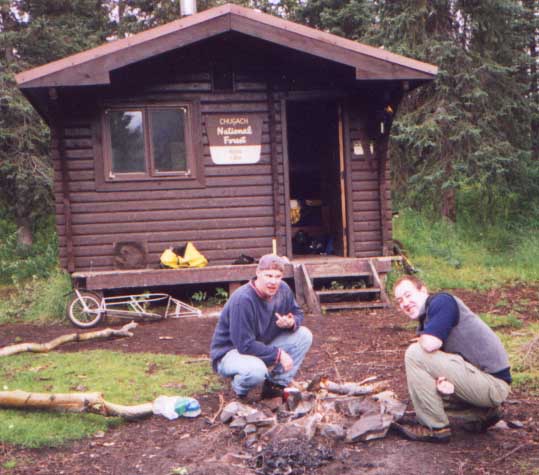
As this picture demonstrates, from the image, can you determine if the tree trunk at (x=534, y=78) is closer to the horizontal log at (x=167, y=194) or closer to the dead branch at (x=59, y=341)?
the horizontal log at (x=167, y=194)

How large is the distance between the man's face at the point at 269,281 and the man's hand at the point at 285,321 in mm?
257

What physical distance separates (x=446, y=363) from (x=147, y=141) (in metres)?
7.30

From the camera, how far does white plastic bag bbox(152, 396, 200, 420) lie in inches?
212

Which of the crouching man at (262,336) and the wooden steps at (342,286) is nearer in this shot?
the crouching man at (262,336)

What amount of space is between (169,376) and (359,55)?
5.70 metres

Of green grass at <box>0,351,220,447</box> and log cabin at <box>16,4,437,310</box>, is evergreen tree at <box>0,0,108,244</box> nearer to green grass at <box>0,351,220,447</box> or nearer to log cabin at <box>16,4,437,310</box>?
log cabin at <box>16,4,437,310</box>

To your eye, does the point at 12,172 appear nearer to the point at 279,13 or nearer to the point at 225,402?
the point at 225,402

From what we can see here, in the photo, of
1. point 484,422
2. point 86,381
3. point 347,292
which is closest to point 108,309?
point 347,292

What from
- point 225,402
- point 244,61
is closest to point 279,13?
point 244,61

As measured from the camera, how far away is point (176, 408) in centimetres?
538

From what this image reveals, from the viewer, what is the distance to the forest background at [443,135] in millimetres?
15805

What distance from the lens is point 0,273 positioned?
1638 centimetres

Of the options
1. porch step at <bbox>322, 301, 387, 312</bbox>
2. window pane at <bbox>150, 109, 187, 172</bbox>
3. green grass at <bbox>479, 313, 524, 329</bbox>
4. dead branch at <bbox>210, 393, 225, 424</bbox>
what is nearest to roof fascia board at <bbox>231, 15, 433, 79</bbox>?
window pane at <bbox>150, 109, 187, 172</bbox>

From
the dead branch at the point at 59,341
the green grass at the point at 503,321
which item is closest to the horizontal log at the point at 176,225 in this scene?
the dead branch at the point at 59,341
